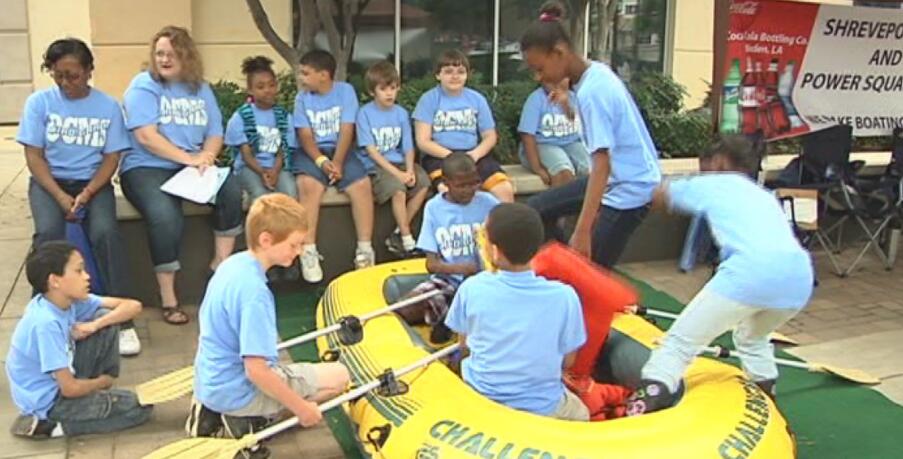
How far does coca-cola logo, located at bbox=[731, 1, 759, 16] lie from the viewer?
7629mm

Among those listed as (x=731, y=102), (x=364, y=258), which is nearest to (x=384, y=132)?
(x=364, y=258)

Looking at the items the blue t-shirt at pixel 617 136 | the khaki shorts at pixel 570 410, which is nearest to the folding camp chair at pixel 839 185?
the blue t-shirt at pixel 617 136

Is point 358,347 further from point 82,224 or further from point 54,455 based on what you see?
point 82,224

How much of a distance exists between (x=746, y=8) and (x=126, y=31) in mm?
6812

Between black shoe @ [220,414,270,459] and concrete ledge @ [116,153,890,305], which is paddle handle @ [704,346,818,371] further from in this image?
concrete ledge @ [116,153,890,305]

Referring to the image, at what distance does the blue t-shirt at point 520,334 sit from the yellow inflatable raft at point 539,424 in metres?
0.13

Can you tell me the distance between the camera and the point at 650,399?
3.89 m

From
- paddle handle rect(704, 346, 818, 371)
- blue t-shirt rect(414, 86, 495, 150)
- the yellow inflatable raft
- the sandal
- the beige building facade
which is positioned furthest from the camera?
the beige building facade

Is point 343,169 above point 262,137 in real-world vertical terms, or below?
below

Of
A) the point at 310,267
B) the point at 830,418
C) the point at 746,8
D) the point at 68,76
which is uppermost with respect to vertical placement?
the point at 746,8

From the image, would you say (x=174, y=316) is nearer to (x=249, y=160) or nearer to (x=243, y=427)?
(x=249, y=160)

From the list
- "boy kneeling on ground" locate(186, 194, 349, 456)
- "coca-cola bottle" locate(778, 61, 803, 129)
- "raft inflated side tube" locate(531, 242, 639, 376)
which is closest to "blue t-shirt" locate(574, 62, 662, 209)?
"raft inflated side tube" locate(531, 242, 639, 376)

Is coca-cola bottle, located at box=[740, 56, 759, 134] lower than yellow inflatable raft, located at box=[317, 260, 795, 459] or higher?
higher

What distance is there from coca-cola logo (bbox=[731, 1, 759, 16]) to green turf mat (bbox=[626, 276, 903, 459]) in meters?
3.51
